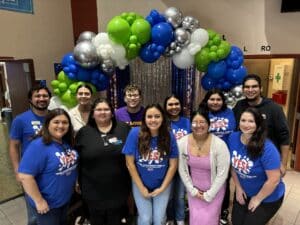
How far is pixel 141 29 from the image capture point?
8.42 feet

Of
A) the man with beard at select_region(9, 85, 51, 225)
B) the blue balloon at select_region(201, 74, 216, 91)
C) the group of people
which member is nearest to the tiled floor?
the group of people

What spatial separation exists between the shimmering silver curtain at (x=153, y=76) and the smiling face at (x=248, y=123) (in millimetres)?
2530

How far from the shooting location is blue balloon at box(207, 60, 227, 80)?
2820 millimetres

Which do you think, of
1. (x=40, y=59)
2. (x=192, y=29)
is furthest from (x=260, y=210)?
(x=40, y=59)

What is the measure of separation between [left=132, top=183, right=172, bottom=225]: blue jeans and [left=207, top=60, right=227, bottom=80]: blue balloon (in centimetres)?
140

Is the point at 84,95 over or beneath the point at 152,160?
over

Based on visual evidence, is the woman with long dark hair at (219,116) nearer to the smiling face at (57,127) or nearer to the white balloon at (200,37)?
the white balloon at (200,37)

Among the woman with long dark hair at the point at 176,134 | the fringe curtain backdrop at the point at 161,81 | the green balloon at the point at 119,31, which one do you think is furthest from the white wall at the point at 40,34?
the woman with long dark hair at the point at 176,134

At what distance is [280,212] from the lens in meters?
2.86

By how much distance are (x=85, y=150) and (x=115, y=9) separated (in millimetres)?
3188

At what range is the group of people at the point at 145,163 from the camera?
1713 millimetres

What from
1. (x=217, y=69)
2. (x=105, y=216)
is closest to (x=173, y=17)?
(x=217, y=69)

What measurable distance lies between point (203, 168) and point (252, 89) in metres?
0.83

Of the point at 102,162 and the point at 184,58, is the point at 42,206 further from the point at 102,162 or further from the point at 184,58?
the point at 184,58
